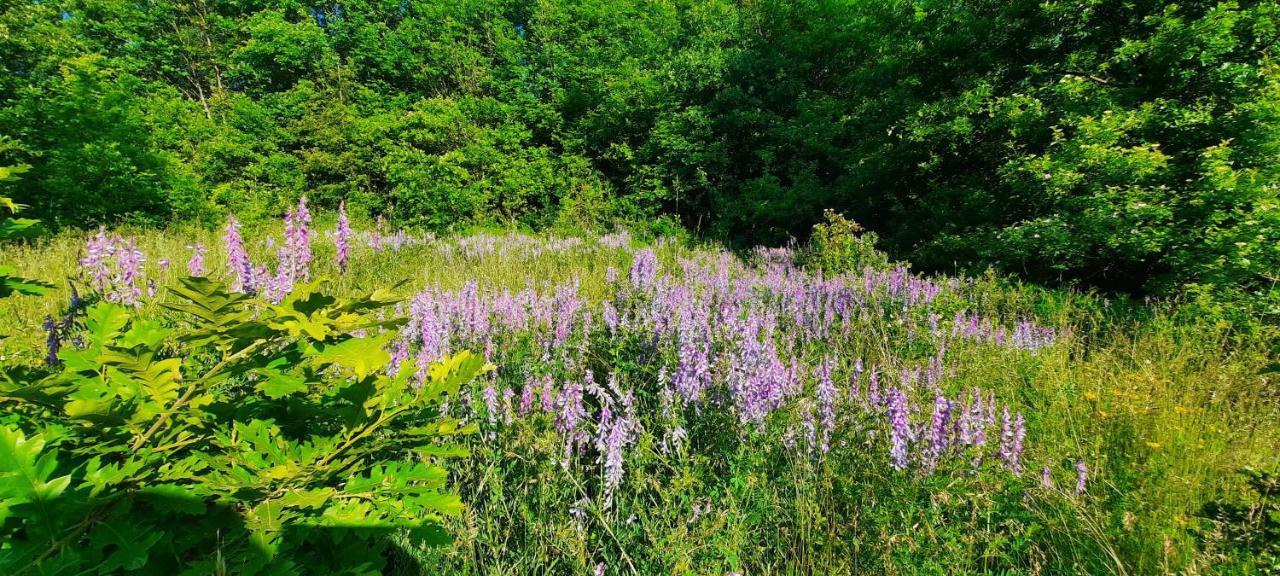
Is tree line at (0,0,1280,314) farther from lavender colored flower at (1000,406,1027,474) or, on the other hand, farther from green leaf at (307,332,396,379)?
green leaf at (307,332,396,379)

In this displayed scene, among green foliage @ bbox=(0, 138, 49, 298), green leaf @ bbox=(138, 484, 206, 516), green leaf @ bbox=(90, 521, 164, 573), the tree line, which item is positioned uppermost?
the tree line

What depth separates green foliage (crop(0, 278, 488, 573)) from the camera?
2.47ft

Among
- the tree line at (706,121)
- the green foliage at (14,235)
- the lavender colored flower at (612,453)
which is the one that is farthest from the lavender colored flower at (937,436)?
the tree line at (706,121)

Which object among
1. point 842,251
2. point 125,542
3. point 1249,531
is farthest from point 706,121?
point 125,542

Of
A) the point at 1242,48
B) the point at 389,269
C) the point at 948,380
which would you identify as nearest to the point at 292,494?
the point at 948,380

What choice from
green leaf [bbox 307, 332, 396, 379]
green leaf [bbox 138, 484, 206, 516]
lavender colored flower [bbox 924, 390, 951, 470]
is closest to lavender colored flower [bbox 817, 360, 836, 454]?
lavender colored flower [bbox 924, 390, 951, 470]

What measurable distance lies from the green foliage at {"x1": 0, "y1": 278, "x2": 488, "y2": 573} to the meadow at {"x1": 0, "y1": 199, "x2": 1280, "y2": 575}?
4 centimetres

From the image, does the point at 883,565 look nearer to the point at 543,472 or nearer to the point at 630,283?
the point at 543,472

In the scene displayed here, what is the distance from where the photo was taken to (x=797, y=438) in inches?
91.4

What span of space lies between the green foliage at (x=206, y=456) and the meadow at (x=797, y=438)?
1.6 inches

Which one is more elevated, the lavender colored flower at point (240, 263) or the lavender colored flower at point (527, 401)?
the lavender colored flower at point (240, 263)

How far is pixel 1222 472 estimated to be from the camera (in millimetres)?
2527

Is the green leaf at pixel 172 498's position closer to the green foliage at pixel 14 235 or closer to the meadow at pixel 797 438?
the meadow at pixel 797 438

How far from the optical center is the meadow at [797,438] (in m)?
1.79
